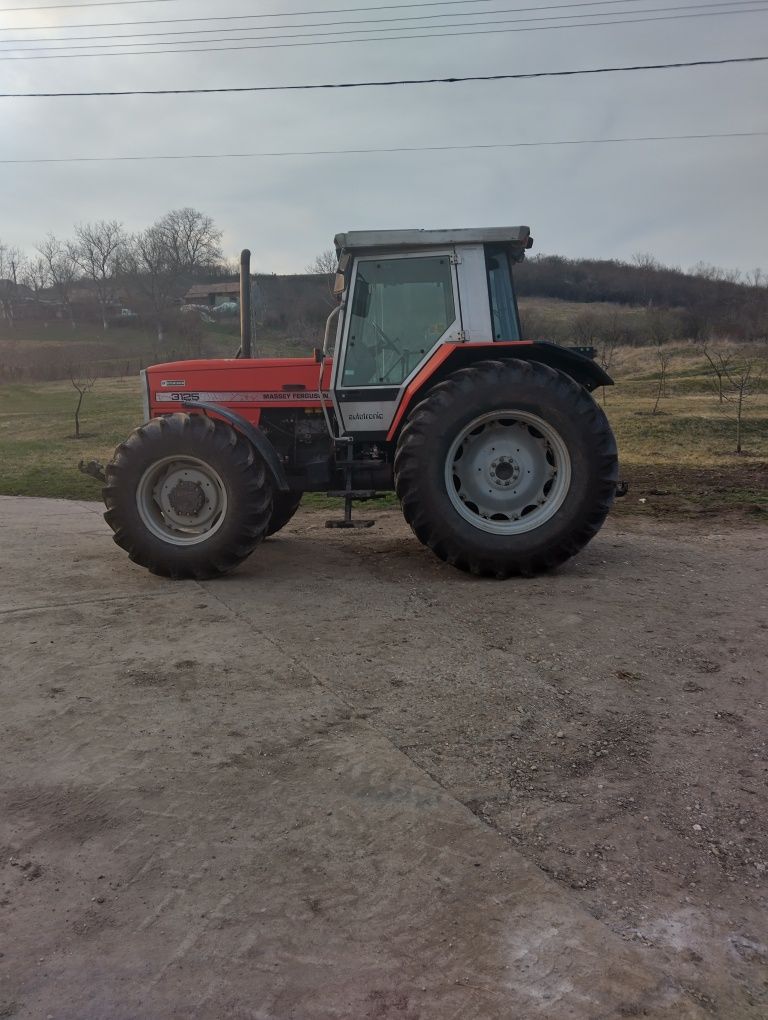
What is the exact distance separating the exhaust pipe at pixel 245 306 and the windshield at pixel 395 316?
1167 millimetres

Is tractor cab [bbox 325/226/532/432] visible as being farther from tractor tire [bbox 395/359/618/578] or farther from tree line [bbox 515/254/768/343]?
Result: tree line [bbox 515/254/768/343]

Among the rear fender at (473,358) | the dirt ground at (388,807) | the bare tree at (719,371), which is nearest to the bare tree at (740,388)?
the bare tree at (719,371)

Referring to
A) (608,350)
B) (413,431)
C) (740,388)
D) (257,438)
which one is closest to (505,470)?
(413,431)

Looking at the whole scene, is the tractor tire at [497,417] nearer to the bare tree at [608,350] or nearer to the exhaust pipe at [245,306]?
the exhaust pipe at [245,306]

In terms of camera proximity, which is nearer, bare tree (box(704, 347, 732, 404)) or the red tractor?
the red tractor

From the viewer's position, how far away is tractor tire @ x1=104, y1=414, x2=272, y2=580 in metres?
5.82

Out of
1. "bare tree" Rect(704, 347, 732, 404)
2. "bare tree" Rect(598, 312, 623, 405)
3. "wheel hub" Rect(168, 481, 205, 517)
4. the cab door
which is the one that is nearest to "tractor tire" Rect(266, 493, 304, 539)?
"wheel hub" Rect(168, 481, 205, 517)

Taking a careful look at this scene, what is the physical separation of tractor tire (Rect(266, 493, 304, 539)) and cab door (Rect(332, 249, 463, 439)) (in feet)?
4.25

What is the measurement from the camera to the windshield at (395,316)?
6074mm

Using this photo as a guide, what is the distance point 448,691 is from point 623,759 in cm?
94

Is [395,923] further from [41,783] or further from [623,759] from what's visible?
[41,783]

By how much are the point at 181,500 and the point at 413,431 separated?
188cm

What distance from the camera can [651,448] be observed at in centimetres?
1347

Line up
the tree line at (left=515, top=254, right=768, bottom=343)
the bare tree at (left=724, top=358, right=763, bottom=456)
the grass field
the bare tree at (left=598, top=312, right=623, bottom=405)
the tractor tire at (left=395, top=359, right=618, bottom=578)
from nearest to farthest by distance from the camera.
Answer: the tractor tire at (left=395, top=359, right=618, bottom=578), the grass field, the bare tree at (left=724, top=358, right=763, bottom=456), the bare tree at (left=598, top=312, right=623, bottom=405), the tree line at (left=515, top=254, right=768, bottom=343)
